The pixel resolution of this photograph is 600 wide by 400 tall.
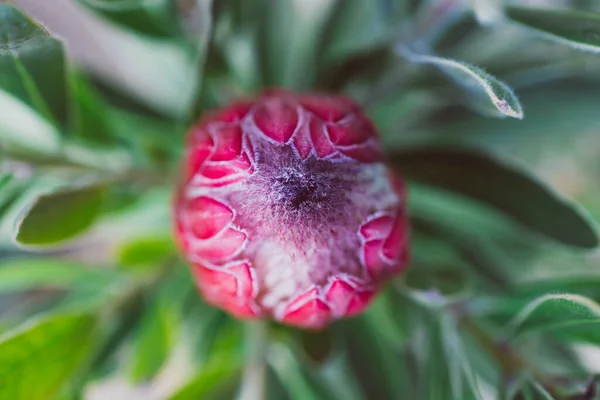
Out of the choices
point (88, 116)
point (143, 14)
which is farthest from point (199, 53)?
point (88, 116)

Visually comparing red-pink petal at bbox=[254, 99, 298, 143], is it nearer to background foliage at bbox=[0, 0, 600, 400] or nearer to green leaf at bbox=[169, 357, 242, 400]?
background foliage at bbox=[0, 0, 600, 400]

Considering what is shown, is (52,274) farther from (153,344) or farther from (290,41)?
(290,41)

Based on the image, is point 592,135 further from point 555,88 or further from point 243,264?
point 243,264

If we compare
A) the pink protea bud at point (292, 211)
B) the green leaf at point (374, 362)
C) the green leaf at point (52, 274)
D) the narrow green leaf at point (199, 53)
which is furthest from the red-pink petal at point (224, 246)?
the green leaf at point (52, 274)

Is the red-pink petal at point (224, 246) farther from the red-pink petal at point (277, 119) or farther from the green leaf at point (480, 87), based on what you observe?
the green leaf at point (480, 87)

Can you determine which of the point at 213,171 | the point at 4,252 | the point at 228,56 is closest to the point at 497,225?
the point at 228,56
